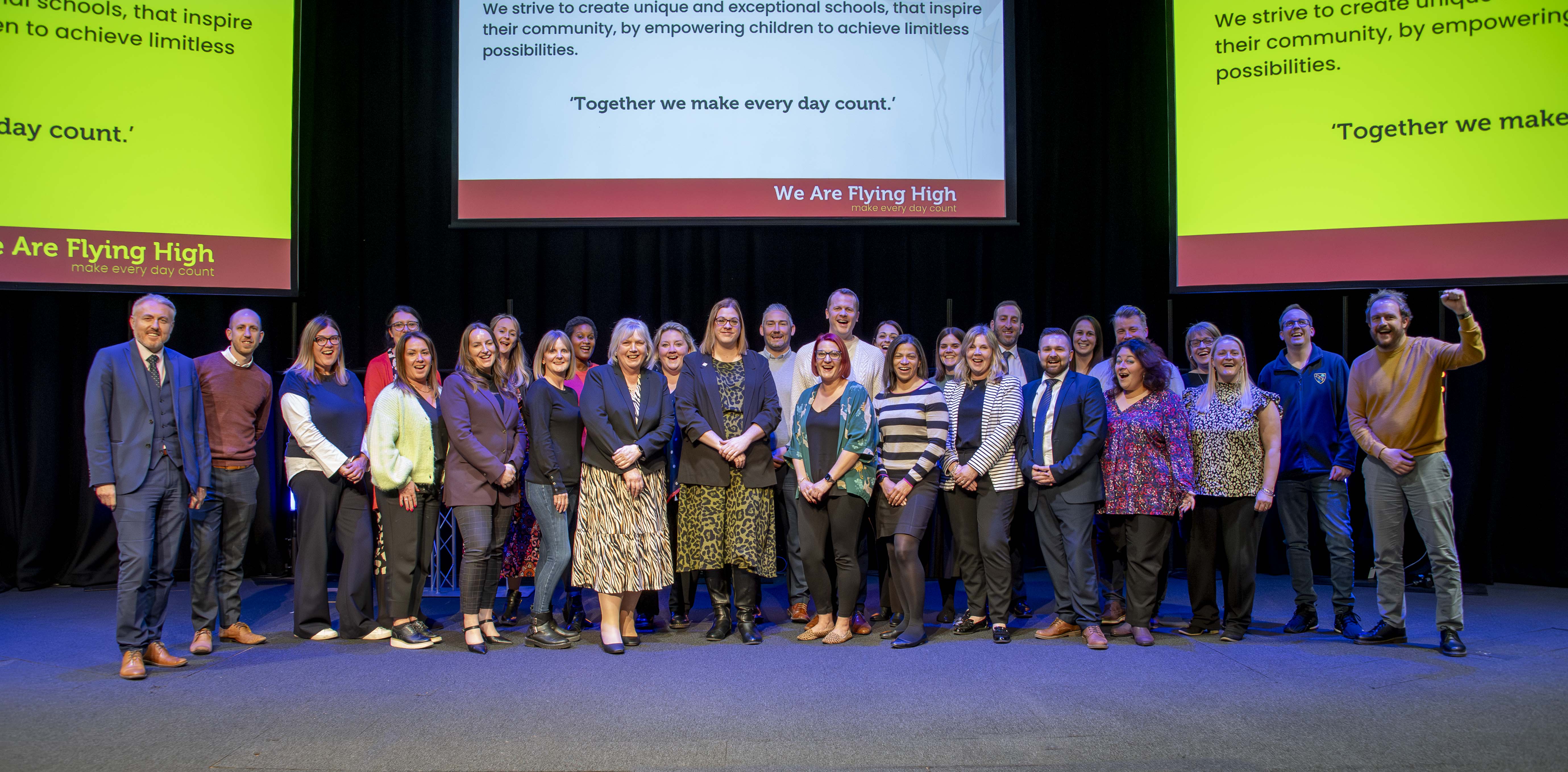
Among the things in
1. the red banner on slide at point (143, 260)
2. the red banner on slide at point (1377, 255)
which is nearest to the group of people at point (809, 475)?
the red banner on slide at point (1377, 255)

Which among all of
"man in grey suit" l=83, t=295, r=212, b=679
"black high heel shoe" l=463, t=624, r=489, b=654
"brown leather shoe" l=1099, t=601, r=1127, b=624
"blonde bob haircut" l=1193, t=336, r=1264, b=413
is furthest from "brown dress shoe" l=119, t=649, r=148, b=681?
"blonde bob haircut" l=1193, t=336, r=1264, b=413

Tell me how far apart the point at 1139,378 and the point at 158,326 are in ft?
13.0

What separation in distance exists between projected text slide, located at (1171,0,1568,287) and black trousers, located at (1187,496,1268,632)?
1793 millimetres

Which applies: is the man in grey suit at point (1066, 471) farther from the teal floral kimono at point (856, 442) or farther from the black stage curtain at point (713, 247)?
the black stage curtain at point (713, 247)

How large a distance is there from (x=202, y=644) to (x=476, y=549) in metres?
1.12

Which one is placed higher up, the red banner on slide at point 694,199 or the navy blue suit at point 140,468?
the red banner on slide at point 694,199

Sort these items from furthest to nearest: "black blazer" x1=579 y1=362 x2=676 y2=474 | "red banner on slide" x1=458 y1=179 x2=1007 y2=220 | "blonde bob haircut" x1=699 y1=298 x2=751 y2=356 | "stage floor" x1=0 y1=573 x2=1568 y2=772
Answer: "red banner on slide" x1=458 y1=179 x2=1007 y2=220
"blonde bob haircut" x1=699 y1=298 x2=751 y2=356
"black blazer" x1=579 y1=362 x2=676 y2=474
"stage floor" x1=0 y1=573 x2=1568 y2=772

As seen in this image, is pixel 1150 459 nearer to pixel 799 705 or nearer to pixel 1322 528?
pixel 1322 528

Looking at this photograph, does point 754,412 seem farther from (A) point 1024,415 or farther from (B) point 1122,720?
(B) point 1122,720

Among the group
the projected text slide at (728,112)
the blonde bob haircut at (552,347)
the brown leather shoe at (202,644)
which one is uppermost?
the projected text slide at (728,112)

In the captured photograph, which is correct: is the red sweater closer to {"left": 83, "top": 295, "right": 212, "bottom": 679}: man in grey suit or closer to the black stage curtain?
{"left": 83, "top": 295, "right": 212, "bottom": 679}: man in grey suit

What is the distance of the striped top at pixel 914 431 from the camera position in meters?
3.89

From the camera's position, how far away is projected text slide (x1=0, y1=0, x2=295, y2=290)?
4.86 meters

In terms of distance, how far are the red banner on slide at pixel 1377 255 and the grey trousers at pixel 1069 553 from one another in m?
2.02
